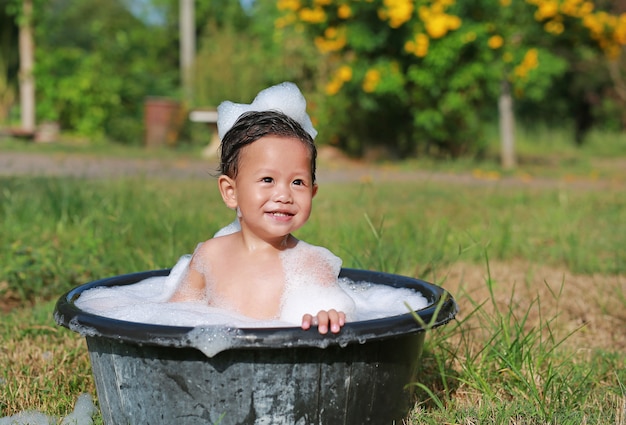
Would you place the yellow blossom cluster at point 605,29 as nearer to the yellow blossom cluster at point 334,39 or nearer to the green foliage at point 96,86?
the yellow blossom cluster at point 334,39

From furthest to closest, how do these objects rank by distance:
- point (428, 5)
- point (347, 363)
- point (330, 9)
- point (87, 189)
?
point (330, 9), point (428, 5), point (87, 189), point (347, 363)

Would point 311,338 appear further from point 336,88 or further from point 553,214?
point 336,88

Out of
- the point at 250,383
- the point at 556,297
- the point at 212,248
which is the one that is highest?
the point at 212,248

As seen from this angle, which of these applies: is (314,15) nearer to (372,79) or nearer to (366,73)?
(366,73)

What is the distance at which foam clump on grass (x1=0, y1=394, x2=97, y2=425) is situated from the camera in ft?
7.65

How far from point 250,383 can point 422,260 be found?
2.01m

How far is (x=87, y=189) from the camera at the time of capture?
505 centimetres

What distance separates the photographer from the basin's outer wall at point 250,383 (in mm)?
1843

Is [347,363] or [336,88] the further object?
[336,88]

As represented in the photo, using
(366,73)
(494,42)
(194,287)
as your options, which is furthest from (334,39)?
(194,287)

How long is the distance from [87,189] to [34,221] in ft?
2.52

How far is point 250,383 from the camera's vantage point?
185cm

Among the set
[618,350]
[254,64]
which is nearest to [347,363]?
[618,350]

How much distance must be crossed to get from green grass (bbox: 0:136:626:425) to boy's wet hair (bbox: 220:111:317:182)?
735 millimetres
